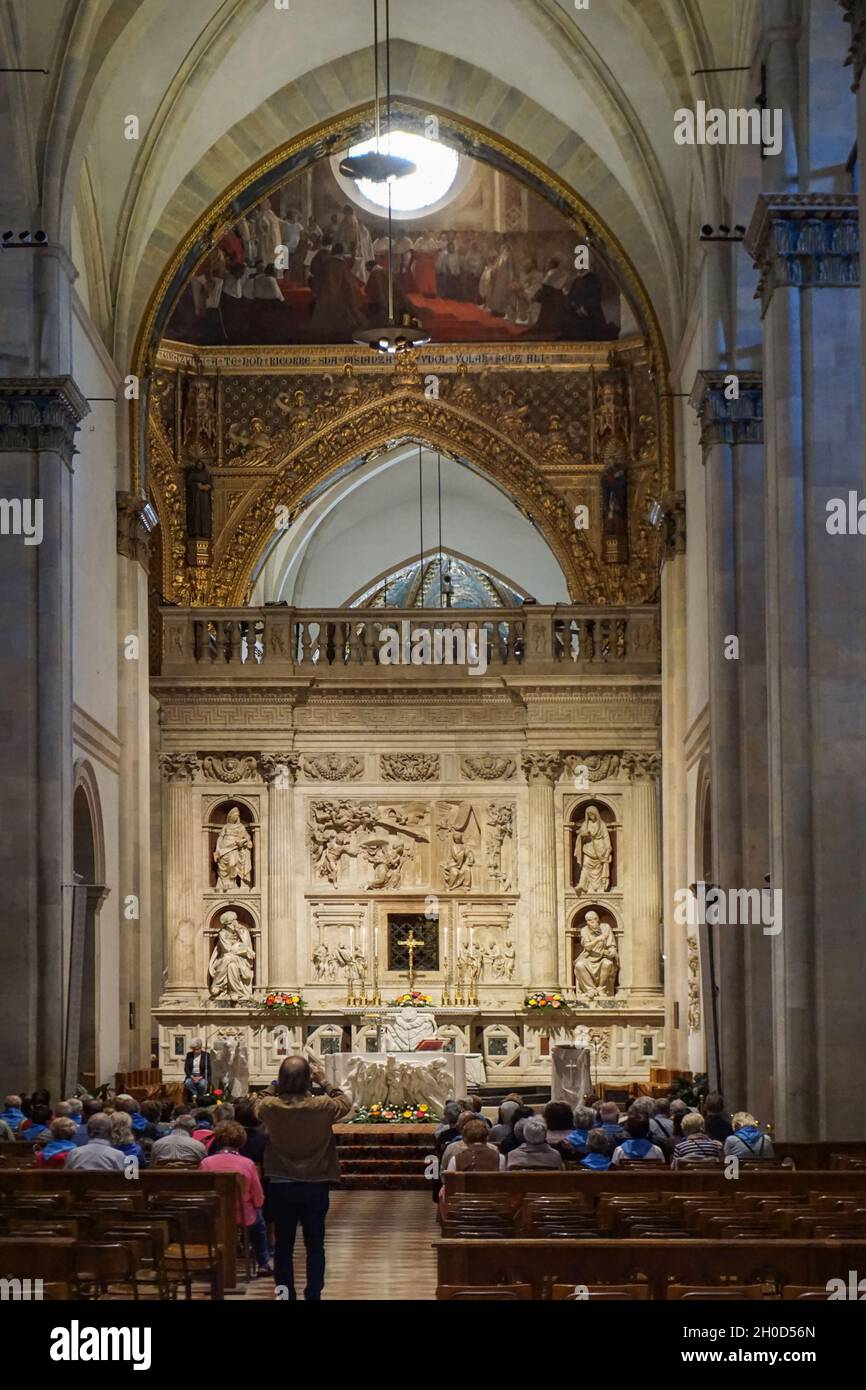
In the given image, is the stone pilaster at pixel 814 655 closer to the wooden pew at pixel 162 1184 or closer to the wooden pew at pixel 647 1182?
the wooden pew at pixel 647 1182

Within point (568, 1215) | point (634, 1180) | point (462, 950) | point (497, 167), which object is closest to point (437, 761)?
point (462, 950)

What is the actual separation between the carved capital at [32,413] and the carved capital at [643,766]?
441 inches

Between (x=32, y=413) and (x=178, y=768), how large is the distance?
9.33 meters

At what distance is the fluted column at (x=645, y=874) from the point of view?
1127 inches

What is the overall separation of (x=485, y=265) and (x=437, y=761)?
31.0 feet

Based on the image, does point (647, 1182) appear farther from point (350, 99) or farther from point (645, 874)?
point (350, 99)

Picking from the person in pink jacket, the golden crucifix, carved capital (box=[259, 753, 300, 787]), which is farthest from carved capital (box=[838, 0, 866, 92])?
the golden crucifix

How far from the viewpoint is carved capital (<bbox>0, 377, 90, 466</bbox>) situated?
67.1ft

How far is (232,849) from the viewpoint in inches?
1142

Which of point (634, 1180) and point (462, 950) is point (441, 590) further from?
point (634, 1180)

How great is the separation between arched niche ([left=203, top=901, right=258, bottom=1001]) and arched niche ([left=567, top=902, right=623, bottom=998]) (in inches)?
169

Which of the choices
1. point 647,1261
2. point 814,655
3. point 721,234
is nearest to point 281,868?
point 721,234

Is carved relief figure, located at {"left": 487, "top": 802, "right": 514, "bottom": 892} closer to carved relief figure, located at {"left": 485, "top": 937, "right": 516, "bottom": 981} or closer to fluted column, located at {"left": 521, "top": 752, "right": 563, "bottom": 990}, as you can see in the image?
fluted column, located at {"left": 521, "top": 752, "right": 563, "bottom": 990}

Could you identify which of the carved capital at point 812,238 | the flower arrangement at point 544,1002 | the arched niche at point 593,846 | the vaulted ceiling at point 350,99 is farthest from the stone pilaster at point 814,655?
the arched niche at point 593,846
